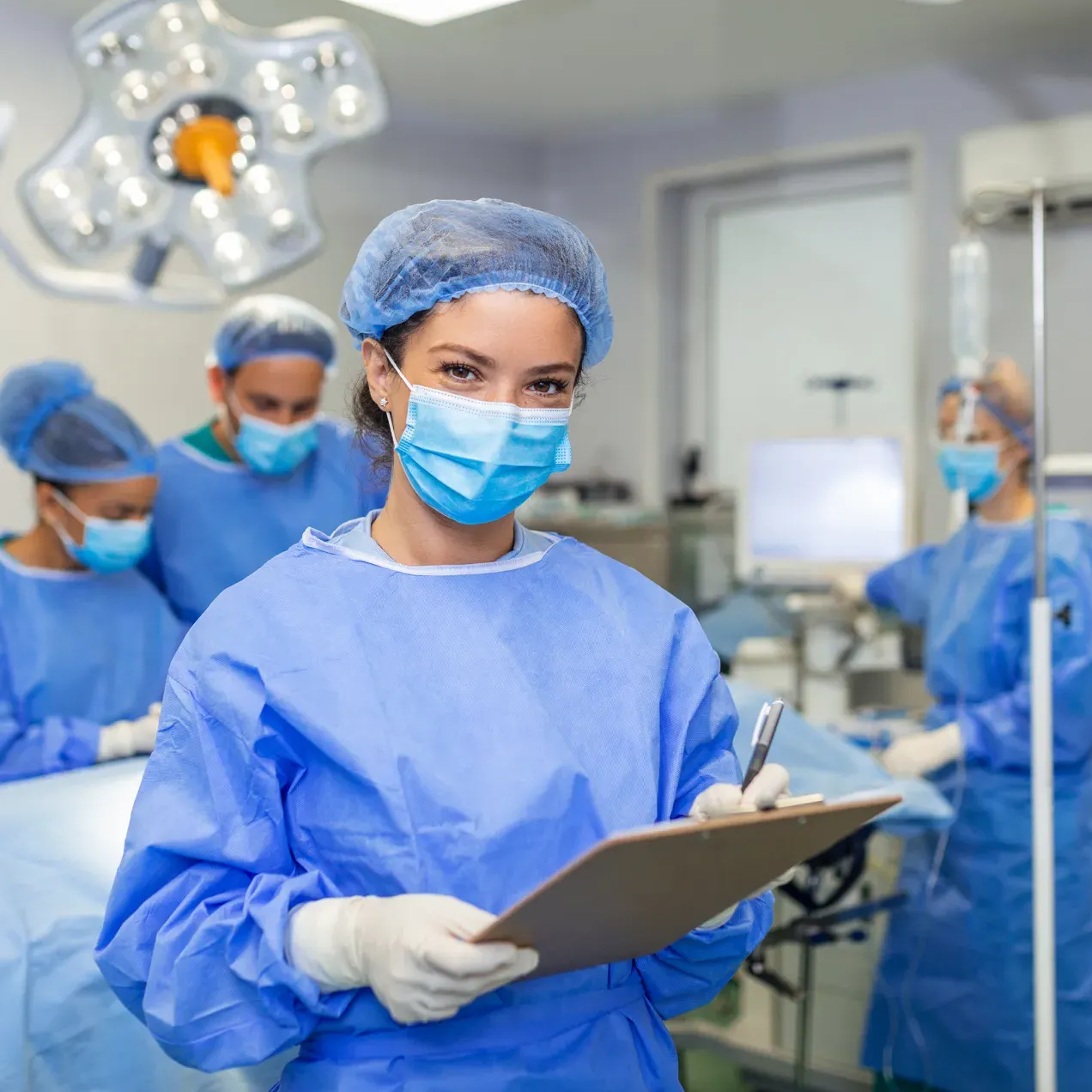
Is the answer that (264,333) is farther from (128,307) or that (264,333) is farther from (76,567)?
(128,307)

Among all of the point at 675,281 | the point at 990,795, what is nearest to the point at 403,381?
the point at 990,795

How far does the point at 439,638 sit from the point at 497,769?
123 millimetres

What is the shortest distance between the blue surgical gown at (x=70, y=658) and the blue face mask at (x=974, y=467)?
1.50 m

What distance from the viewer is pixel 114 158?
1.60m

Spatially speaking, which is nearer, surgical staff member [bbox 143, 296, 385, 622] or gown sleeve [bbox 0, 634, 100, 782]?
gown sleeve [bbox 0, 634, 100, 782]

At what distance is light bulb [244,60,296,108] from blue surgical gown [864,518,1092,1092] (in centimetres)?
157

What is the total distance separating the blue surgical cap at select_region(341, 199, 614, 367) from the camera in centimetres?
100

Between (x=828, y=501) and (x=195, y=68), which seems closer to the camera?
(x=195, y=68)

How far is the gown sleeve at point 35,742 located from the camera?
189cm

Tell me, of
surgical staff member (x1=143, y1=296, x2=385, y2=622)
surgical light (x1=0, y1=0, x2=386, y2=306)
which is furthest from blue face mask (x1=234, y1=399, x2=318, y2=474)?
surgical light (x1=0, y1=0, x2=386, y2=306)

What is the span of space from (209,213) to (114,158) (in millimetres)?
135

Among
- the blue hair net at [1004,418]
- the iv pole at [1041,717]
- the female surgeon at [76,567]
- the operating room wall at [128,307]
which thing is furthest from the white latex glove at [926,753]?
the operating room wall at [128,307]

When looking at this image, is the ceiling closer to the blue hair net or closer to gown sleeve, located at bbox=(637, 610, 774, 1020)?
the blue hair net

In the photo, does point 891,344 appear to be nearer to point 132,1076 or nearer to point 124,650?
point 124,650
